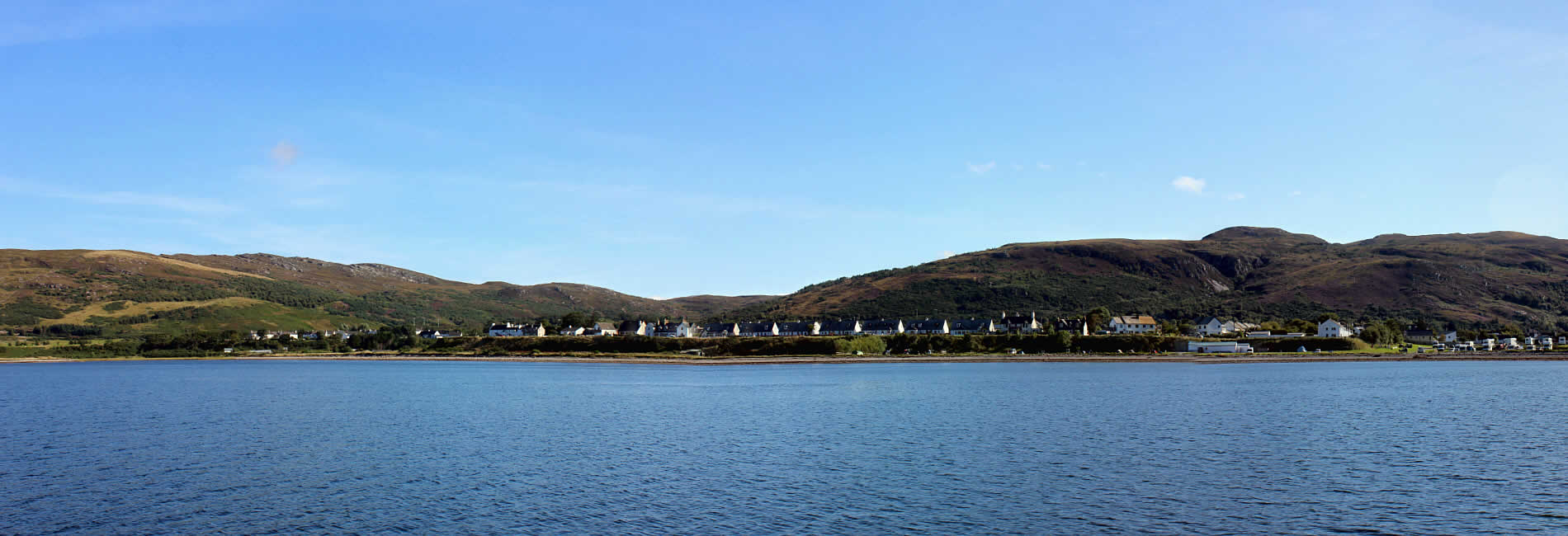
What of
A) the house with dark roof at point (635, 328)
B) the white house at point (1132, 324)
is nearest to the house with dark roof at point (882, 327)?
the white house at point (1132, 324)

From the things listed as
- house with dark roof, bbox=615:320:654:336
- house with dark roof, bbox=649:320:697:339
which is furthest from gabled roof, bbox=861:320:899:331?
house with dark roof, bbox=615:320:654:336

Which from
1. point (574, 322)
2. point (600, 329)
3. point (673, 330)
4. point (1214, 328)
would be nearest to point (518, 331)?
point (574, 322)

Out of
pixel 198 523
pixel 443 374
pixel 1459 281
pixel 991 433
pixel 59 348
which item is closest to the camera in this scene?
pixel 198 523

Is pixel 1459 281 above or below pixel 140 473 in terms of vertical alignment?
above

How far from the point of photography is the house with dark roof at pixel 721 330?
168m

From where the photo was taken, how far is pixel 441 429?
4150 cm

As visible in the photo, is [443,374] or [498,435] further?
[443,374]

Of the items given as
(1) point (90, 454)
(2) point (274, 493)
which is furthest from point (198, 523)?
(1) point (90, 454)

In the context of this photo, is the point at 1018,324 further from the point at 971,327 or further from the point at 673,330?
the point at 673,330

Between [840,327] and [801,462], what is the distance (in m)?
143

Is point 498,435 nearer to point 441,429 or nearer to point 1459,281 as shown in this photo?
point 441,429

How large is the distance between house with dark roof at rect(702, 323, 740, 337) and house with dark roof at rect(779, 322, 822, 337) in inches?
312

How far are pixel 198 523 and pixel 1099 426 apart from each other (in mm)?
32249

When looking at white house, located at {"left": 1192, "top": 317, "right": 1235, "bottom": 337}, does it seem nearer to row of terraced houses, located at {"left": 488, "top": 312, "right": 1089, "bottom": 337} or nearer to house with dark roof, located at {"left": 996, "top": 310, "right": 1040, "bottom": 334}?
row of terraced houses, located at {"left": 488, "top": 312, "right": 1089, "bottom": 337}
